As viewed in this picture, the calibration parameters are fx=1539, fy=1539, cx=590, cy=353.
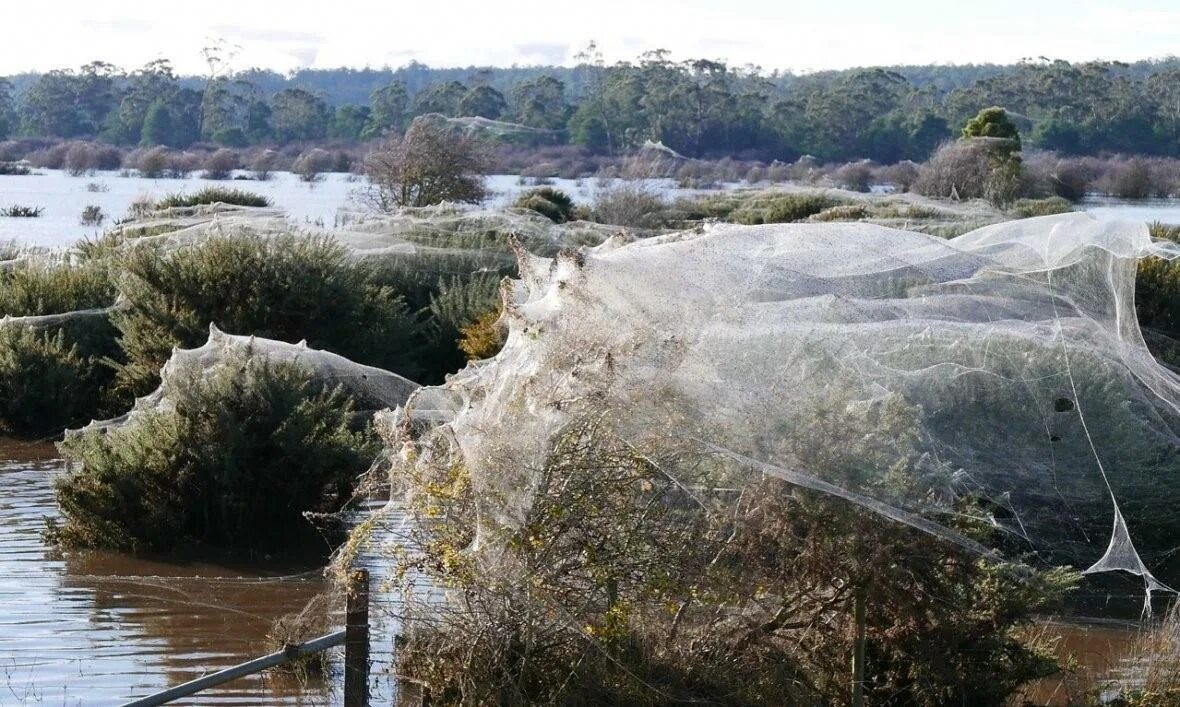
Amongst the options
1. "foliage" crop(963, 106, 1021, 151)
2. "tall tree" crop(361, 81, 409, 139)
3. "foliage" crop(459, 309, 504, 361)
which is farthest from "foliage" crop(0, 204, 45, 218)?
"tall tree" crop(361, 81, 409, 139)

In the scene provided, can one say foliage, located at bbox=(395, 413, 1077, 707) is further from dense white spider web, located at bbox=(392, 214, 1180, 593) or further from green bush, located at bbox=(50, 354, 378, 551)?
green bush, located at bbox=(50, 354, 378, 551)

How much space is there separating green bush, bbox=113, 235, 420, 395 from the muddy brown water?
12.9ft

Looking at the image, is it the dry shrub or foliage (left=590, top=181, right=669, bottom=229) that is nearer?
foliage (left=590, top=181, right=669, bottom=229)

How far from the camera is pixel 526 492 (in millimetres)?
5512

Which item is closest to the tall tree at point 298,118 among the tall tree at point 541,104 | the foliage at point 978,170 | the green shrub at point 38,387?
the tall tree at point 541,104

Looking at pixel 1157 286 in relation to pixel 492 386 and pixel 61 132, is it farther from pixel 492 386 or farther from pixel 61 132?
pixel 61 132

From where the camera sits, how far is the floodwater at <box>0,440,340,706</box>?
22.2 ft

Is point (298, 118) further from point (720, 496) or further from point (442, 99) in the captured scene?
point (720, 496)

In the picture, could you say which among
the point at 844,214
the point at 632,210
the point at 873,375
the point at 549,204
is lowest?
the point at 549,204

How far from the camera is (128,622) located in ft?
25.6

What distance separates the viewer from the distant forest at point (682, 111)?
77.4 m

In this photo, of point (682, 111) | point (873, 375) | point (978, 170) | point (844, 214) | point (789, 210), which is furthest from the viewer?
point (682, 111)

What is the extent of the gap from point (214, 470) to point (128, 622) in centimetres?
174

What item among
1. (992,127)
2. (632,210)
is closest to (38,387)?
(632,210)
